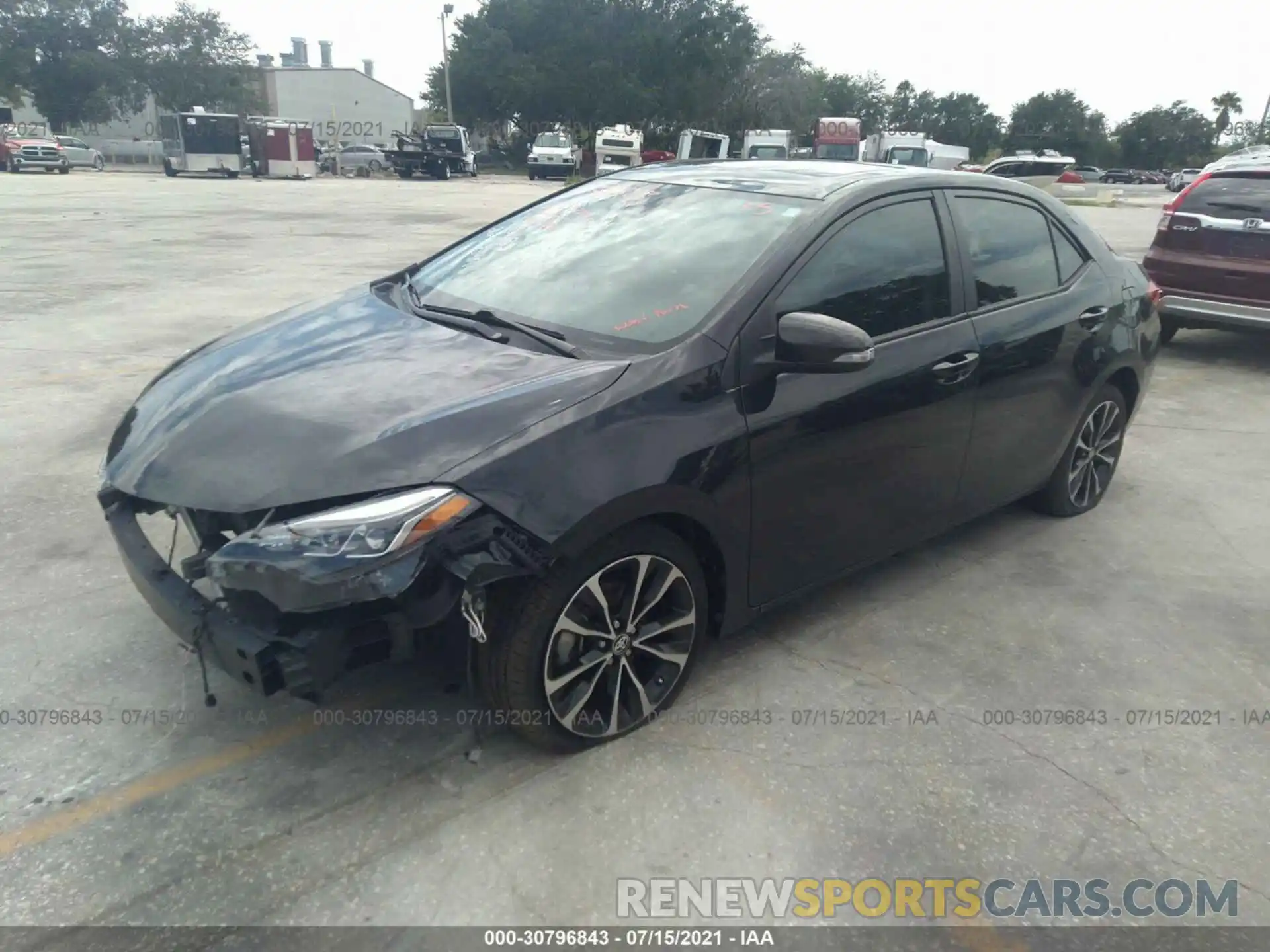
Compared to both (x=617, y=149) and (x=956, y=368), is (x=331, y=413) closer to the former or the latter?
(x=956, y=368)

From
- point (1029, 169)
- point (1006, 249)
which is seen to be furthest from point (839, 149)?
point (1006, 249)

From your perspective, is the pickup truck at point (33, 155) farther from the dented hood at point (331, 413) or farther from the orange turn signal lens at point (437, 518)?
the orange turn signal lens at point (437, 518)

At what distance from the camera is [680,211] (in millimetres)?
3451

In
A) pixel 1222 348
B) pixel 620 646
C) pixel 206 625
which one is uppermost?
pixel 206 625

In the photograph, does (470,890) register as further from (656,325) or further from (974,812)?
(656,325)

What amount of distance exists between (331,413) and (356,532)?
47cm

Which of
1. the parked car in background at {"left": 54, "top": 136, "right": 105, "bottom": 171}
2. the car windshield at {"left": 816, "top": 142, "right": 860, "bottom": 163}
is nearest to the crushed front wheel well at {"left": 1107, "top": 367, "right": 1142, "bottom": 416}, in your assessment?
the car windshield at {"left": 816, "top": 142, "right": 860, "bottom": 163}

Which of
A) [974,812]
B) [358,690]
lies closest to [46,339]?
[358,690]

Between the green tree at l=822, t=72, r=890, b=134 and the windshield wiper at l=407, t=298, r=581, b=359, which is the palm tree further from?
the windshield wiper at l=407, t=298, r=581, b=359

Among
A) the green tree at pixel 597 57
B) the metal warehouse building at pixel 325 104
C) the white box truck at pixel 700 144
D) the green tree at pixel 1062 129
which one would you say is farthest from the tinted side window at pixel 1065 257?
the green tree at pixel 1062 129

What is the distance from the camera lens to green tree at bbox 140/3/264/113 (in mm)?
63531

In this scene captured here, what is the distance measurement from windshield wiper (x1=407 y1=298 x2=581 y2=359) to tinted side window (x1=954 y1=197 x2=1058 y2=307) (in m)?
1.74

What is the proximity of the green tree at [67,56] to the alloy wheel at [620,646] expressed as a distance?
72.0 m

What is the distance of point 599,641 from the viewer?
2.72m
